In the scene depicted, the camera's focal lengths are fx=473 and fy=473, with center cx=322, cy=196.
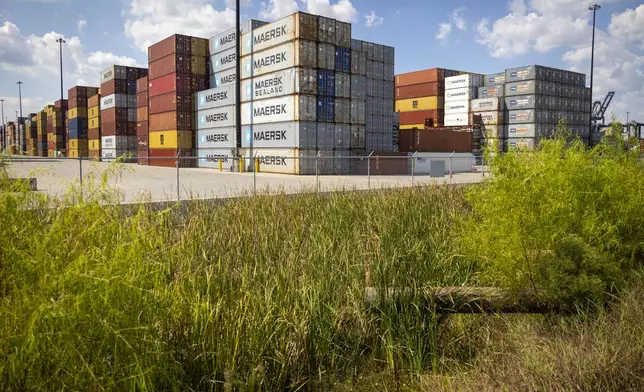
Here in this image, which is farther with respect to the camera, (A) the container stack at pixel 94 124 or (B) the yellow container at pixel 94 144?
(B) the yellow container at pixel 94 144

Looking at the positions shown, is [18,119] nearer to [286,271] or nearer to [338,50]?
[338,50]

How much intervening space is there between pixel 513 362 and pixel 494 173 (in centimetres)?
252

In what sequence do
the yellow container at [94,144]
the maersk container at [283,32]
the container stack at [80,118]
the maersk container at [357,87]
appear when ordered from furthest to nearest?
1. the container stack at [80,118]
2. the yellow container at [94,144]
3. the maersk container at [357,87]
4. the maersk container at [283,32]

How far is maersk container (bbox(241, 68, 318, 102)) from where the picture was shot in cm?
2644

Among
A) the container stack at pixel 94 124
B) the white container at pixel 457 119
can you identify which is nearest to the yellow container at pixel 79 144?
the container stack at pixel 94 124

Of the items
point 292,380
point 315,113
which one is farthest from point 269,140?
point 292,380

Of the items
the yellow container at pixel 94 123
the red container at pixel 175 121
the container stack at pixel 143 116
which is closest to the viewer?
the red container at pixel 175 121

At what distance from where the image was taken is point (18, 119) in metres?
97.8

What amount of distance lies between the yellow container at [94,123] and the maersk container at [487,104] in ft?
132

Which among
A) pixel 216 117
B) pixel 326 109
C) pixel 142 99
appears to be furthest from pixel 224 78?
pixel 142 99

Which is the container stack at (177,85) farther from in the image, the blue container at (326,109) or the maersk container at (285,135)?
the blue container at (326,109)

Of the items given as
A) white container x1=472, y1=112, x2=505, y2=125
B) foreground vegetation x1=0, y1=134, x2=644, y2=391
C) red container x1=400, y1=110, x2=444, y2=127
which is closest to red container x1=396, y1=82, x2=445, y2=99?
red container x1=400, y1=110, x2=444, y2=127

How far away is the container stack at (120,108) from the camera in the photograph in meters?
47.0

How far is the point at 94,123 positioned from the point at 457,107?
40616mm
